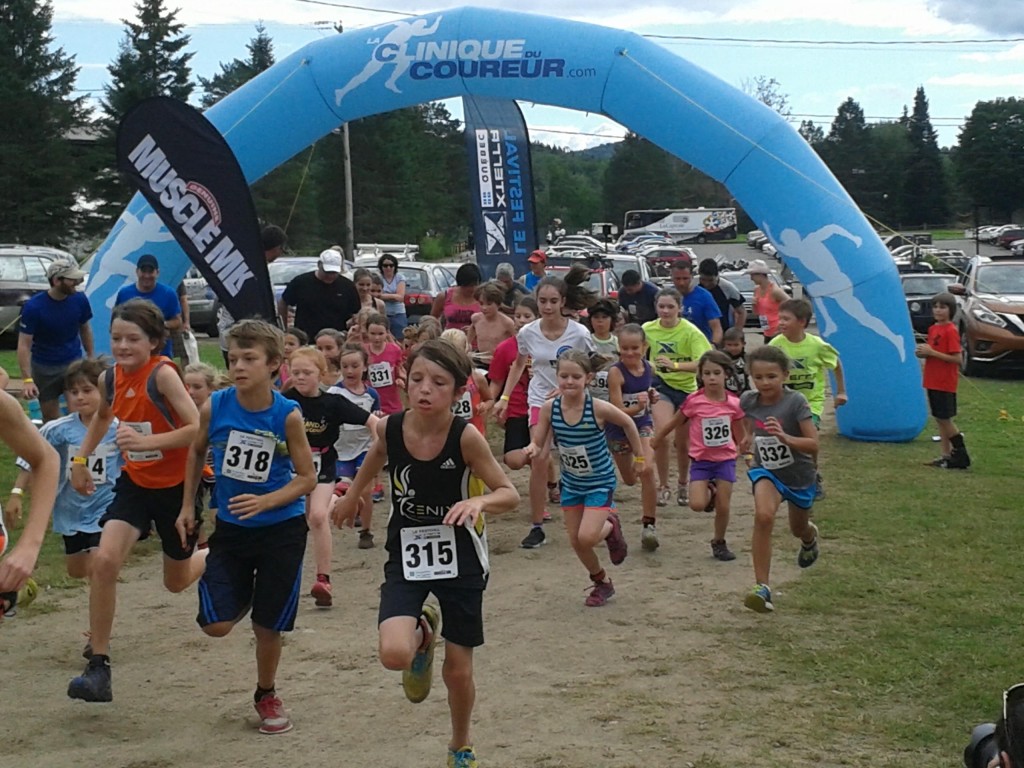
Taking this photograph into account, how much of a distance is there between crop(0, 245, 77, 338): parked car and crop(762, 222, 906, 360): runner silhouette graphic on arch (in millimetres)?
14149

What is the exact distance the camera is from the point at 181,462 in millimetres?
6000

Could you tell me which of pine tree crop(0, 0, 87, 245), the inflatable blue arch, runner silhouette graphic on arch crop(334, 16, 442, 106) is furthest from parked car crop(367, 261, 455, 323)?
pine tree crop(0, 0, 87, 245)

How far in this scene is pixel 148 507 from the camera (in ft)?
19.6

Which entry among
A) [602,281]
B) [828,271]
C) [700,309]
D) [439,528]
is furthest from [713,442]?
[602,281]

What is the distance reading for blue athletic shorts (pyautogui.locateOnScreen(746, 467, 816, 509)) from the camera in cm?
744

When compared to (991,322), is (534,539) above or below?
below

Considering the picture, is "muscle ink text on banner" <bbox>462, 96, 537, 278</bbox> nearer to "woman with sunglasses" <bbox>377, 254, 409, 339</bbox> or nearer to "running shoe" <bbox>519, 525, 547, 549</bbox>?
"woman with sunglasses" <bbox>377, 254, 409, 339</bbox>

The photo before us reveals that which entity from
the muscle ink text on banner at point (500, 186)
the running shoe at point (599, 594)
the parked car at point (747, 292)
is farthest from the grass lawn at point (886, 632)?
the parked car at point (747, 292)

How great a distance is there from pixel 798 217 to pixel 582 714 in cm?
837

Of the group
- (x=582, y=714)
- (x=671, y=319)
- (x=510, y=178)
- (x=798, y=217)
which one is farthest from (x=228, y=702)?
(x=510, y=178)

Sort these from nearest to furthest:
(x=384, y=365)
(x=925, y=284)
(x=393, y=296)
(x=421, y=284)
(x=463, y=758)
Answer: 1. (x=463, y=758)
2. (x=384, y=365)
3. (x=393, y=296)
4. (x=421, y=284)
5. (x=925, y=284)

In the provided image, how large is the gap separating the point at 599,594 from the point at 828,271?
6.47 metres

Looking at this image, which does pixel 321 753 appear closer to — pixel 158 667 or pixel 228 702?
pixel 228 702

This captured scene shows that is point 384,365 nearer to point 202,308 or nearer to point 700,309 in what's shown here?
point 700,309
